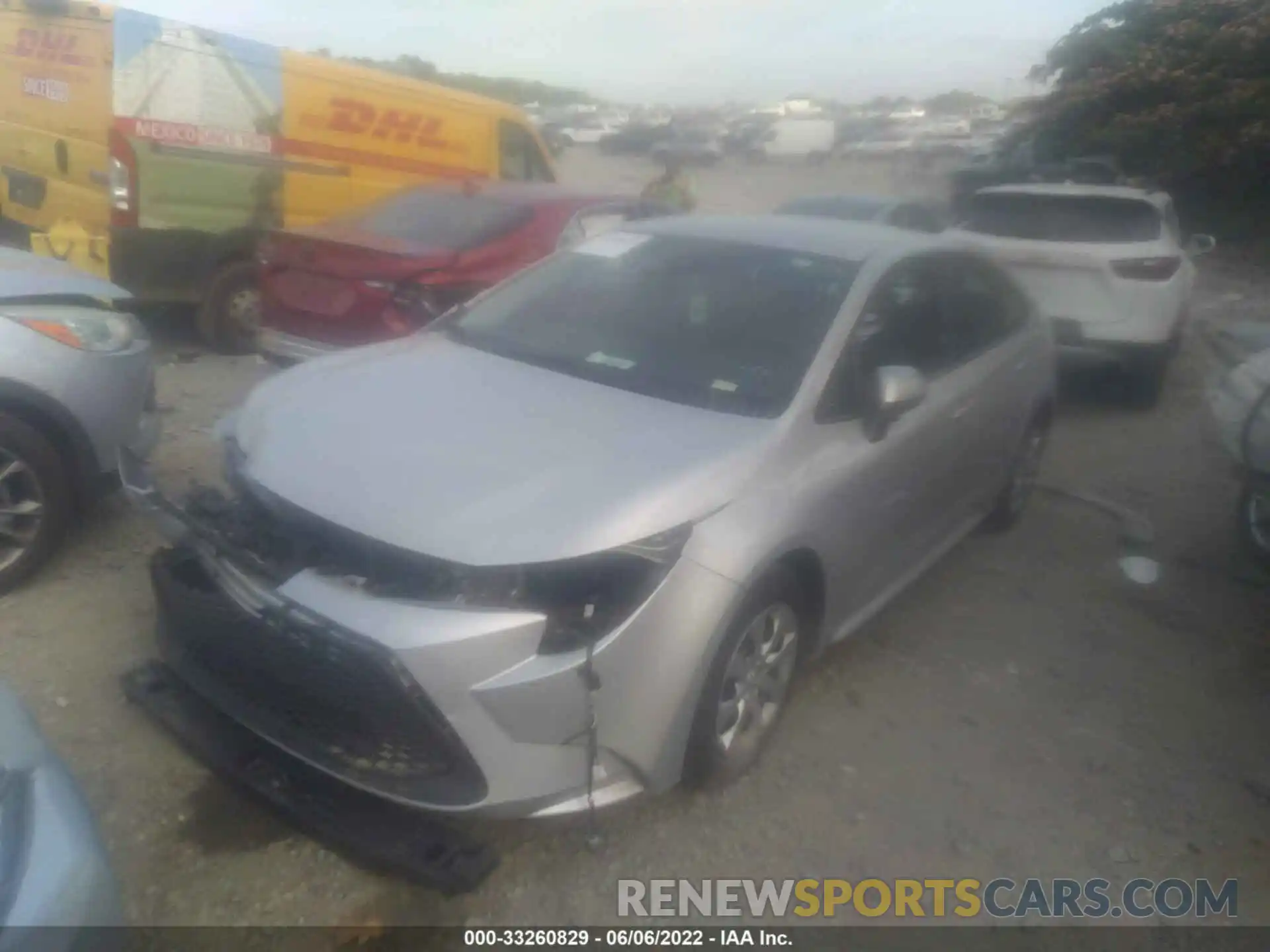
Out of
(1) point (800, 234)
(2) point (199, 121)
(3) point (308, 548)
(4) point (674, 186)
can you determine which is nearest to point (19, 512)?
(3) point (308, 548)

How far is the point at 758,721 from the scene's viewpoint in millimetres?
3236

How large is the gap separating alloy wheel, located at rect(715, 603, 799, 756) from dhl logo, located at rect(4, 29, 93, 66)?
19.9 ft

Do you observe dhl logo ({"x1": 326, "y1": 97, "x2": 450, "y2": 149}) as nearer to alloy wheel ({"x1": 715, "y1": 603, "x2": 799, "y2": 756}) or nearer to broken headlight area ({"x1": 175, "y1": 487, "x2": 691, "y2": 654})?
broken headlight area ({"x1": 175, "y1": 487, "x2": 691, "y2": 654})

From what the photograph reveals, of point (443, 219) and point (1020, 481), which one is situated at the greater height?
point (443, 219)

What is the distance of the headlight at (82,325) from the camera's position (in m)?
3.87

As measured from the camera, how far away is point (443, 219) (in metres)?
6.39

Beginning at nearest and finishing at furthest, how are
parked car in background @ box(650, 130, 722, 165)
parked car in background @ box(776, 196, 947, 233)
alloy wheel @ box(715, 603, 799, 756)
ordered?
alloy wheel @ box(715, 603, 799, 756), parked car in background @ box(776, 196, 947, 233), parked car in background @ box(650, 130, 722, 165)

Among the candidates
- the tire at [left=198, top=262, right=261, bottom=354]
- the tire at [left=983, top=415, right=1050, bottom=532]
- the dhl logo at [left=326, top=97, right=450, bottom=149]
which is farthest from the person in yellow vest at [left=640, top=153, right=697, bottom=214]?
the tire at [left=983, top=415, right=1050, bottom=532]

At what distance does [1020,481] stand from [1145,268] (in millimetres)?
2894

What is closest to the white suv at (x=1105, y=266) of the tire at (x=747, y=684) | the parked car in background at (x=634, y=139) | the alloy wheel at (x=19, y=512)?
the tire at (x=747, y=684)

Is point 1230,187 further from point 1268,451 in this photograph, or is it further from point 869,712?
point 869,712

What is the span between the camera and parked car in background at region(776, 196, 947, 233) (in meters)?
9.83

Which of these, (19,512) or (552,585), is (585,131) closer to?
(19,512)

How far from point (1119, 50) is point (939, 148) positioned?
3043 mm
